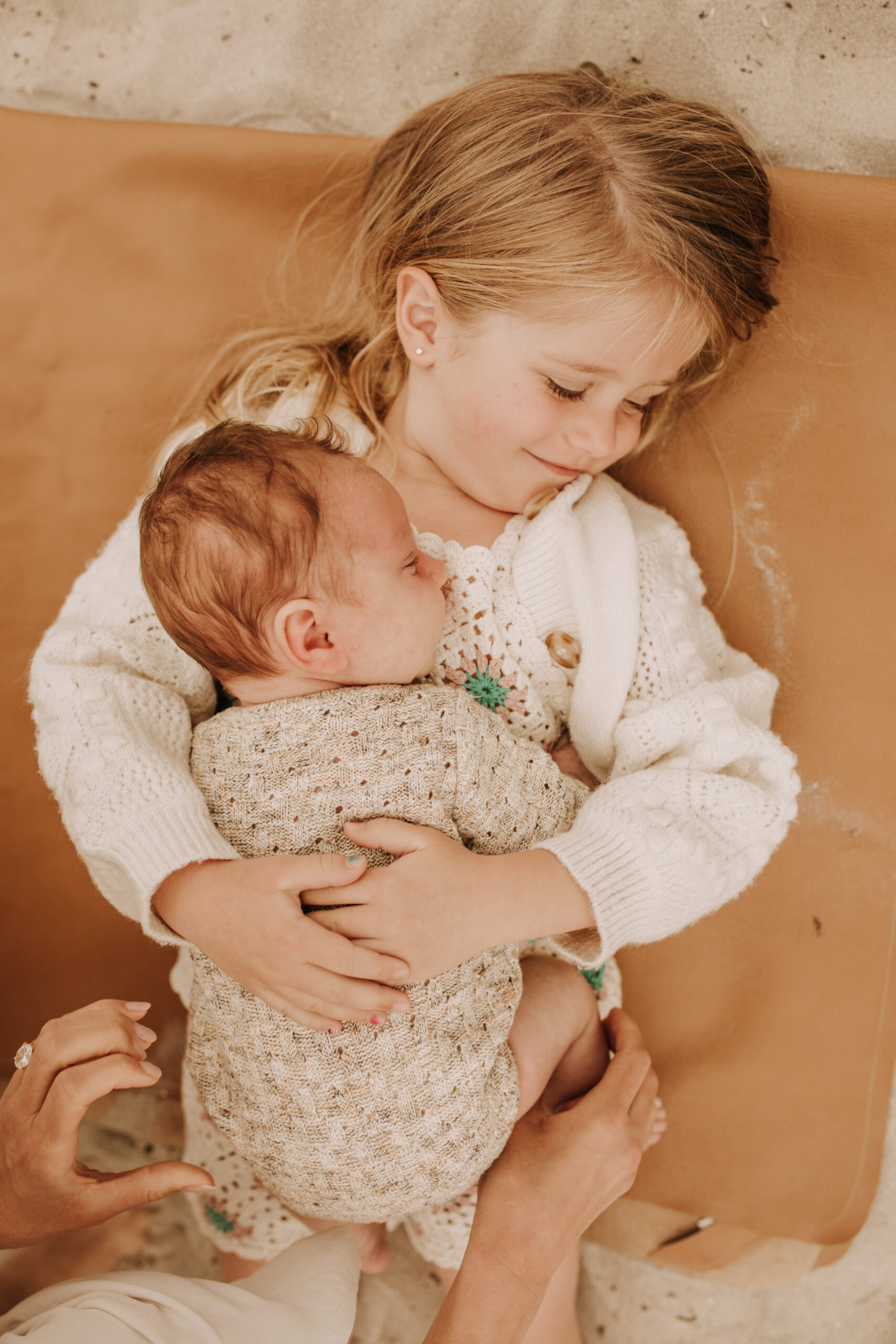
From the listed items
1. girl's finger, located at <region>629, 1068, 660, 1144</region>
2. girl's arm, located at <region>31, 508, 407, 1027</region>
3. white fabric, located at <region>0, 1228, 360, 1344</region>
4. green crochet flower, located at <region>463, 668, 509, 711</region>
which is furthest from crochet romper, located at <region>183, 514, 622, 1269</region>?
girl's arm, located at <region>31, 508, 407, 1027</region>

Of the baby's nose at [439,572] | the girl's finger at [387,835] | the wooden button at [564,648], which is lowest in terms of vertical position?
the girl's finger at [387,835]

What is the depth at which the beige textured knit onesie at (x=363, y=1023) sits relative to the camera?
3.25 feet

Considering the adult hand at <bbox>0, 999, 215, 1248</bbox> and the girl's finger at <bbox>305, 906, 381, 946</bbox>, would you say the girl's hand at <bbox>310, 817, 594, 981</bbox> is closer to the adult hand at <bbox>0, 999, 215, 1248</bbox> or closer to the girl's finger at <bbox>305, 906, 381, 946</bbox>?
the girl's finger at <bbox>305, 906, 381, 946</bbox>

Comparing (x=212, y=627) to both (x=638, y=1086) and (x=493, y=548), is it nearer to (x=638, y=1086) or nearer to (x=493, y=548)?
(x=493, y=548)

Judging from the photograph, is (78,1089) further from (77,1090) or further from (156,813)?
(156,813)

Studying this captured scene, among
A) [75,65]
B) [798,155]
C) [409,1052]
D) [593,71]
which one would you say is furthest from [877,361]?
[75,65]

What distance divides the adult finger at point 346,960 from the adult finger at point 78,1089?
7.3 inches

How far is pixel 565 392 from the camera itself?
113cm

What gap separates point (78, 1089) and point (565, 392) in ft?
3.05

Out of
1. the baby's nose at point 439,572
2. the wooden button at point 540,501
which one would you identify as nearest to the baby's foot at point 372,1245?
the baby's nose at point 439,572

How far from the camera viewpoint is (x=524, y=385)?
3.71 ft

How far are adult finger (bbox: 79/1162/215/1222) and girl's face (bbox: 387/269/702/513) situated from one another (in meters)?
0.88

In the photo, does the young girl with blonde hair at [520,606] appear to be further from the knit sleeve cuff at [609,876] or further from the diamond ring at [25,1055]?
the diamond ring at [25,1055]

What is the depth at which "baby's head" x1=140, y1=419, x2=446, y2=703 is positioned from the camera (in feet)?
3.12
